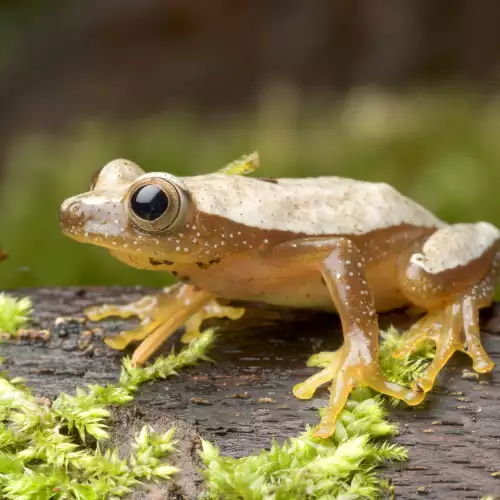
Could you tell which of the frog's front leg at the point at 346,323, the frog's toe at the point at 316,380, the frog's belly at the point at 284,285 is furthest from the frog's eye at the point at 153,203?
the frog's toe at the point at 316,380

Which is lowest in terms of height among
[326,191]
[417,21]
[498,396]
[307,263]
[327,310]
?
[498,396]

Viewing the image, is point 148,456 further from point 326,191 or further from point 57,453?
point 326,191

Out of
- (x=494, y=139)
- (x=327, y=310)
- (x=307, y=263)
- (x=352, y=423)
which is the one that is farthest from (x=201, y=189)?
(x=494, y=139)

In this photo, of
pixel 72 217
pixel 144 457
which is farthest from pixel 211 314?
pixel 144 457

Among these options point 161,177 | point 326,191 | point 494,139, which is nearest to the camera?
point 161,177

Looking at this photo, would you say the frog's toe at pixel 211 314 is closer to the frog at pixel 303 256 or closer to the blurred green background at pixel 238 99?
the frog at pixel 303 256

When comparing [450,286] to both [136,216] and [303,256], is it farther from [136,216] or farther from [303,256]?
[136,216]

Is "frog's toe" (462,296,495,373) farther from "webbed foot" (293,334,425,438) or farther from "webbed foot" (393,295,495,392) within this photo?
"webbed foot" (293,334,425,438)
